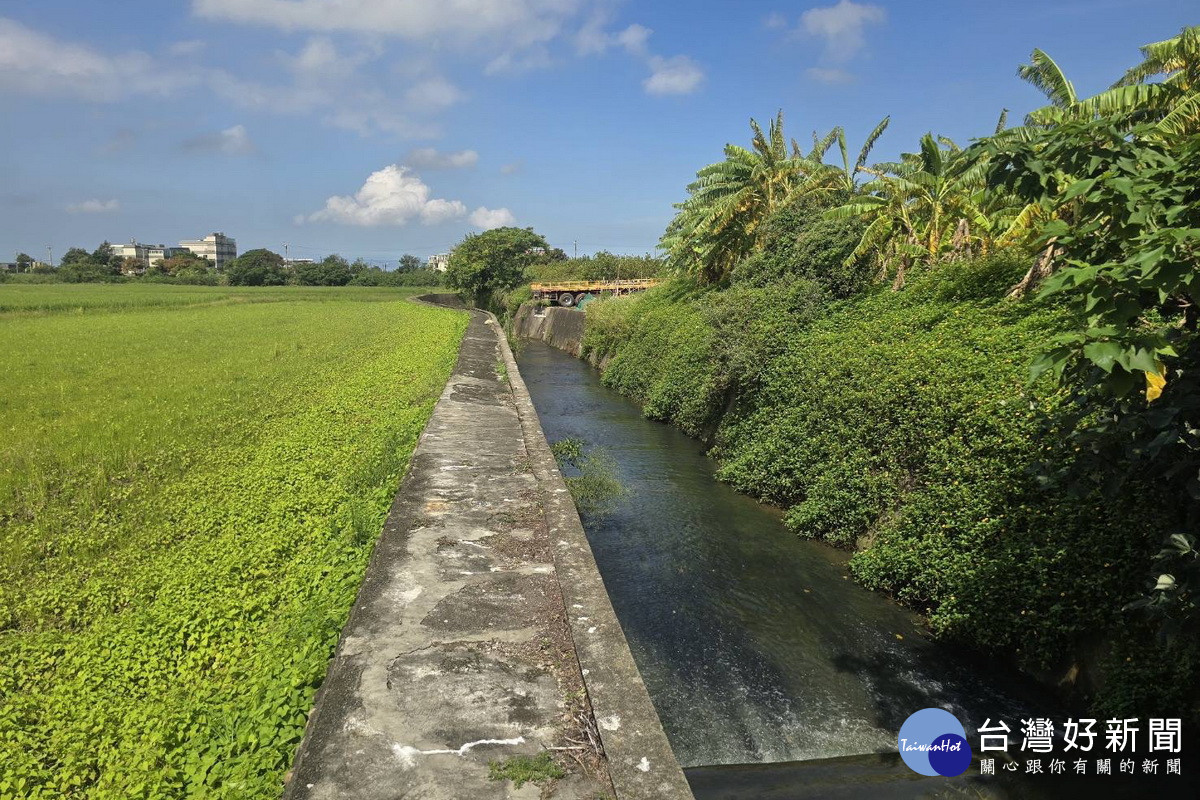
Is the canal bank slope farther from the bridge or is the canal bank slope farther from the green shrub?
the green shrub

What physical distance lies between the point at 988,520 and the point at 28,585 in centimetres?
682

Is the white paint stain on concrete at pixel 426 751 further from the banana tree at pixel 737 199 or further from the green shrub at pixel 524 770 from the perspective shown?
the banana tree at pixel 737 199

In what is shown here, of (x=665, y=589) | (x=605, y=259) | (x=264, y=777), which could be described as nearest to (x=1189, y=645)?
(x=665, y=589)

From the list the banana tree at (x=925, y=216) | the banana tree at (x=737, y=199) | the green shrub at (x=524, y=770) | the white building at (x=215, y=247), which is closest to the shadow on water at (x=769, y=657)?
the green shrub at (x=524, y=770)

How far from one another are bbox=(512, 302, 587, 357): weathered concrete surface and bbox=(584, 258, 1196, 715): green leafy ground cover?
48.5 feet

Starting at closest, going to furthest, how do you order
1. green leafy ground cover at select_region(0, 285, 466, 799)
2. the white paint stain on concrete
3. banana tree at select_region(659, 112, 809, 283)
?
the white paint stain on concrete < green leafy ground cover at select_region(0, 285, 466, 799) < banana tree at select_region(659, 112, 809, 283)

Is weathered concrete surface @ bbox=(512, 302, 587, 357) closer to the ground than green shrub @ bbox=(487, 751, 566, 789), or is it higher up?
higher up

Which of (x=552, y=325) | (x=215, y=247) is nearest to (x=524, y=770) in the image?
(x=552, y=325)

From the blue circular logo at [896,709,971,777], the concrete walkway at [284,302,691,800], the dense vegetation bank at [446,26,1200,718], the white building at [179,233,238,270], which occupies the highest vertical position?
the white building at [179,233,238,270]

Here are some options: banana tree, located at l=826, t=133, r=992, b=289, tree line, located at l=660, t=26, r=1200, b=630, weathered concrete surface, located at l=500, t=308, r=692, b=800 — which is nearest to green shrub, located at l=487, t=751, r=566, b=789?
weathered concrete surface, located at l=500, t=308, r=692, b=800

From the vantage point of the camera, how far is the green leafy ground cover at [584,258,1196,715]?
4375mm

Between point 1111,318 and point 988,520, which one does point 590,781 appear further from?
point 988,520

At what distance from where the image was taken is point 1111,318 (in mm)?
2449

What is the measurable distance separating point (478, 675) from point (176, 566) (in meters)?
2.67
